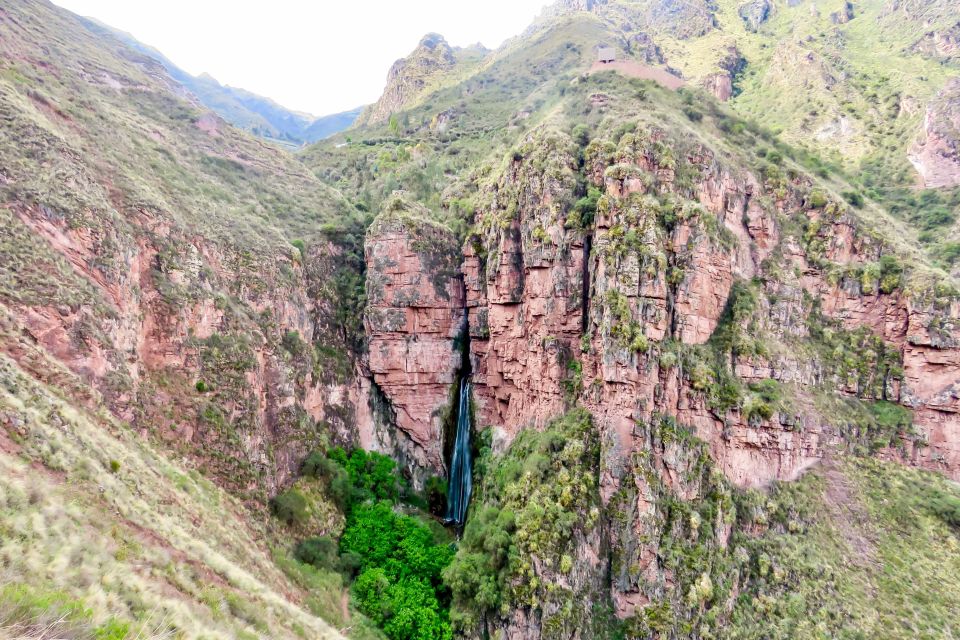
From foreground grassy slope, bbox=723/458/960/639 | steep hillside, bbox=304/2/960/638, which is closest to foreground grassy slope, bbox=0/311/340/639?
steep hillside, bbox=304/2/960/638

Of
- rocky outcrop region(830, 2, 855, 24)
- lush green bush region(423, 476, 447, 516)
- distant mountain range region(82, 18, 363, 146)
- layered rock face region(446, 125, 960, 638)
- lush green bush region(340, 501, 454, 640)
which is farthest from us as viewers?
distant mountain range region(82, 18, 363, 146)

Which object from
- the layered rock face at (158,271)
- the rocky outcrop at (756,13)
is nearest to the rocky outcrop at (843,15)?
the rocky outcrop at (756,13)

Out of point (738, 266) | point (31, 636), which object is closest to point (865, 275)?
point (738, 266)

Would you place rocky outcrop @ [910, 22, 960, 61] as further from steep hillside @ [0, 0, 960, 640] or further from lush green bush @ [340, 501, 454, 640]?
lush green bush @ [340, 501, 454, 640]

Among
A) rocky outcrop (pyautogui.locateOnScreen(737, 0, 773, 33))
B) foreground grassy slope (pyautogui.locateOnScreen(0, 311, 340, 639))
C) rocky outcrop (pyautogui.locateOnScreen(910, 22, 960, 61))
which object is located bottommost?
foreground grassy slope (pyautogui.locateOnScreen(0, 311, 340, 639))

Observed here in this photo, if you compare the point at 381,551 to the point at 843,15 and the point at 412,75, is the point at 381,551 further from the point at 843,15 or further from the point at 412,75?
the point at 843,15

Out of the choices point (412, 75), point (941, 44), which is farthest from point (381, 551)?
point (412, 75)
